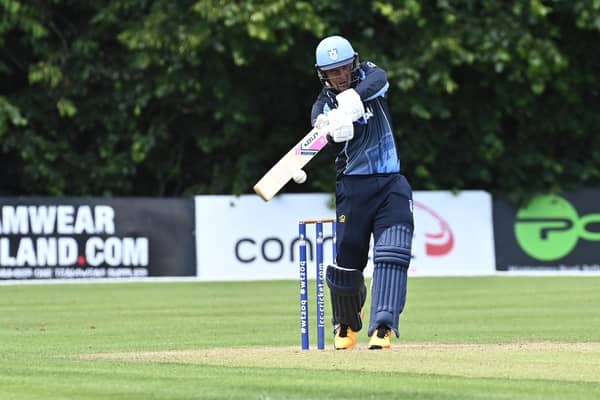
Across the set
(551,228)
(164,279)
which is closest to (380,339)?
(164,279)

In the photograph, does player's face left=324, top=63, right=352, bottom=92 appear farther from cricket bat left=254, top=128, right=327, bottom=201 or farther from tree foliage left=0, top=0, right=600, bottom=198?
tree foliage left=0, top=0, right=600, bottom=198

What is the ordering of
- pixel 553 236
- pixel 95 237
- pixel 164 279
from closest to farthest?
pixel 95 237 < pixel 164 279 < pixel 553 236

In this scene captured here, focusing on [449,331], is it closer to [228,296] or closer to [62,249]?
[228,296]

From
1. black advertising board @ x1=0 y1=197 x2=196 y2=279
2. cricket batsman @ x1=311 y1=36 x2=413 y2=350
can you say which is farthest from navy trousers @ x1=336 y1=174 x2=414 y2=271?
black advertising board @ x1=0 y1=197 x2=196 y2=279

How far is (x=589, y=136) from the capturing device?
27406mm

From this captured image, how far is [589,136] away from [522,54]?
141 inches

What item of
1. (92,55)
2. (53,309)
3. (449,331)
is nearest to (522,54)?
(92,55)

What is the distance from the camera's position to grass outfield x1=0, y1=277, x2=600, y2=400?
7625 mm

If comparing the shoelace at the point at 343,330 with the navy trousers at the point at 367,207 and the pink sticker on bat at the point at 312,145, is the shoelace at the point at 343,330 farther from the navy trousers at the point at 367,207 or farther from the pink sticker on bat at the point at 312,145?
the pink sticker on bat at the point at 312,145

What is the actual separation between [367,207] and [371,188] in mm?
134

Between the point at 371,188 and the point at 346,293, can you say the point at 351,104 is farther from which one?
the point at 346,293

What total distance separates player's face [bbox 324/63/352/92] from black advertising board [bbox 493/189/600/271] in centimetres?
1426

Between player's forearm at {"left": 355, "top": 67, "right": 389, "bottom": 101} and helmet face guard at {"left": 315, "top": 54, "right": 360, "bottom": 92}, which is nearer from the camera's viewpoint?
player's forearm at {"left": 355, "top": 67, "right": 389, "bottom": 101}

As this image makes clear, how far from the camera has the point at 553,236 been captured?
2397cm
